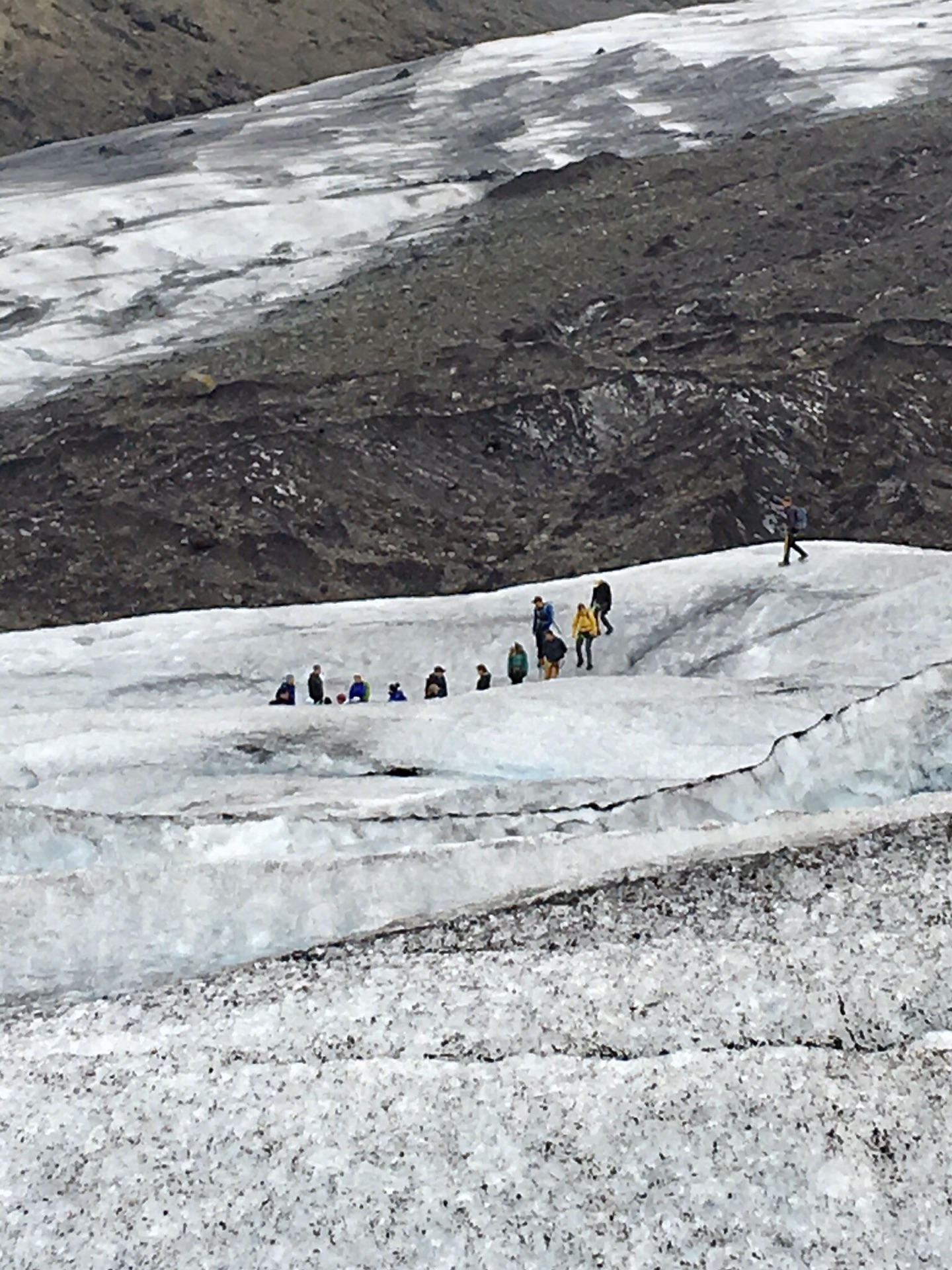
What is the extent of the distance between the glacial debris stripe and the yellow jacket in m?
0.69

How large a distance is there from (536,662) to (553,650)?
1455 millimetres

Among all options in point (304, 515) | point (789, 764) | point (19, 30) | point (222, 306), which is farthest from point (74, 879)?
point (19, 30)

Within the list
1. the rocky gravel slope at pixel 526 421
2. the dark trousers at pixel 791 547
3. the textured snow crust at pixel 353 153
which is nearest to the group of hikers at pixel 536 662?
the dark trousers at pixel 791 547

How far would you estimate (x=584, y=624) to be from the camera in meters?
17.3

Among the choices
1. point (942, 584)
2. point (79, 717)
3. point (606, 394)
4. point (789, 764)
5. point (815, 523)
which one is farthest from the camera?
point (606, 394)

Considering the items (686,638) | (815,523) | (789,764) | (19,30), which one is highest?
(19,30)

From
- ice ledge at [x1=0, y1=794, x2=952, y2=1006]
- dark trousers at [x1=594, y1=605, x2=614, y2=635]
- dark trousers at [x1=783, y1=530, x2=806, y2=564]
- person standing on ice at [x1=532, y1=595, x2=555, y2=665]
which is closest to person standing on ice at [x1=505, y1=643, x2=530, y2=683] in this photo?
person standing on ice at [x1=532, y1=595, x2=555, y2=665]

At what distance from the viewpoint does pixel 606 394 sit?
32719 millimetres

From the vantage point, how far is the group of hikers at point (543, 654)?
648 inches

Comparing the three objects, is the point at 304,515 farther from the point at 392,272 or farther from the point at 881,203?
the point at 881,203

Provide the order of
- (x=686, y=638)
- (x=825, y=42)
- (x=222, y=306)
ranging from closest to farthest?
(x=686, y=638) < (x=222, y=306) < (x=825, y=42)

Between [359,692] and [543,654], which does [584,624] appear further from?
[359,692]

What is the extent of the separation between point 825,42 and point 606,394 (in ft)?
89.5

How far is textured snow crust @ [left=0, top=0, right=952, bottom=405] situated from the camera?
3966 centimetres
